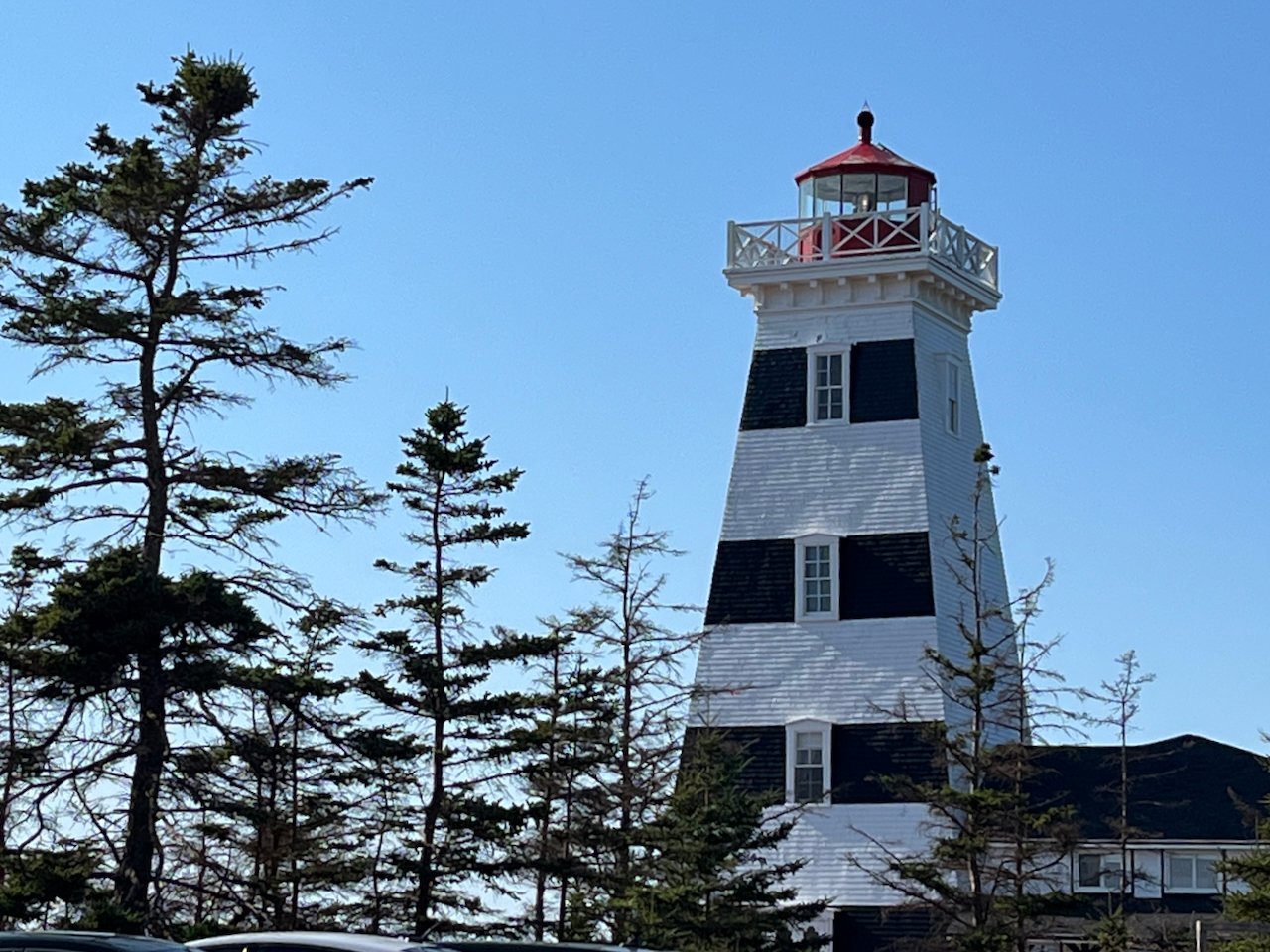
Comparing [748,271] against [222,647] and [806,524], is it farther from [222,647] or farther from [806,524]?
[222,647]

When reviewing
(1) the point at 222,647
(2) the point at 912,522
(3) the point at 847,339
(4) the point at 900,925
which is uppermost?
(3) the point at 847,339

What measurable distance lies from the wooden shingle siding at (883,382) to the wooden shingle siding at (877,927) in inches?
330

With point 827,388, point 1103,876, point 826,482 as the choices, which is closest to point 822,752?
point 826,482

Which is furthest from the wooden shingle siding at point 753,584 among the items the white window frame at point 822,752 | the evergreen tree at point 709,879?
the evergreen tree at point 709,879

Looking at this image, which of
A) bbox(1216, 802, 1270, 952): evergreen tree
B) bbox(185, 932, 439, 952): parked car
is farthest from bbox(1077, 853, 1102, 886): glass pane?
bbox(185, 932, 439, 952): parked car

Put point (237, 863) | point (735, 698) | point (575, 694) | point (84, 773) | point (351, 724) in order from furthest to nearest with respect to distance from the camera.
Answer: point (735, 698) < point (575, 694) < point (237, 863) < point (351, 724) < point (84, 773)

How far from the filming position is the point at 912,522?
134ft

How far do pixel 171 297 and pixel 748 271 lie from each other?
14.4 meters

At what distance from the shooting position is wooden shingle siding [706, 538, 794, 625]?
41562 millimetres

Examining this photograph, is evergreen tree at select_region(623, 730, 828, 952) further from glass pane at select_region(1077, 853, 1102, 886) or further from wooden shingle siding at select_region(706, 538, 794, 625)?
glass pane at select_region(1077, 853, 1102, 886)

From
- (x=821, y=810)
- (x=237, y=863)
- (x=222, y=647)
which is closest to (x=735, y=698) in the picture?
(x=821, y=810)

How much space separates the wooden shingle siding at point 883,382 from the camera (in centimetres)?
4150

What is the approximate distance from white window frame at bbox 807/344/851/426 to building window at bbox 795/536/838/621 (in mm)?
2095

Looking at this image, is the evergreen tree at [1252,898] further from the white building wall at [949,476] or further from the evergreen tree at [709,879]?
the white building wall at [949,476]
